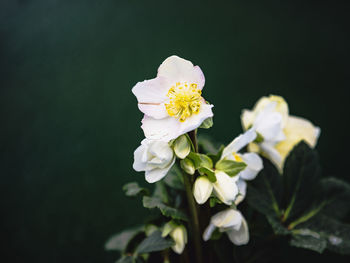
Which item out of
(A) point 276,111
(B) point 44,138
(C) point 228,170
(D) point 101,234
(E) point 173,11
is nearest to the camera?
(C) point 228,170

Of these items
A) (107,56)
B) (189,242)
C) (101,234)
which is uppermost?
(107,56)

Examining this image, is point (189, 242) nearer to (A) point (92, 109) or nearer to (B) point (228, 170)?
(B) point (228, 170)

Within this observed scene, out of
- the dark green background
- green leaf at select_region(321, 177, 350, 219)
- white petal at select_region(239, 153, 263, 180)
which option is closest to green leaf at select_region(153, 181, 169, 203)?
white petal at select_region(239, 153, 263, 180)

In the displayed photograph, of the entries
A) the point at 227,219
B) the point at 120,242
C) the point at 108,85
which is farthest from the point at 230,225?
the point at 108,85

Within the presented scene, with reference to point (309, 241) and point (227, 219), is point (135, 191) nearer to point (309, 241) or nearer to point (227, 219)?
point (227, 219)

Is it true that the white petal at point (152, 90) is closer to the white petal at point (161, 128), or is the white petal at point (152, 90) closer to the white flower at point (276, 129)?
the white petal at point (161, 128)

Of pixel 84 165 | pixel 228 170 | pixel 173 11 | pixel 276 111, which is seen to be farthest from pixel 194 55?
pixel 228 170

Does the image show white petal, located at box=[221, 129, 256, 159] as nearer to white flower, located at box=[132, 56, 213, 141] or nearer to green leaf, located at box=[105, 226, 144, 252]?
white flower, located at box=[132, 56, 213, 141]

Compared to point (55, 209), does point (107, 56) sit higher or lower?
higher
